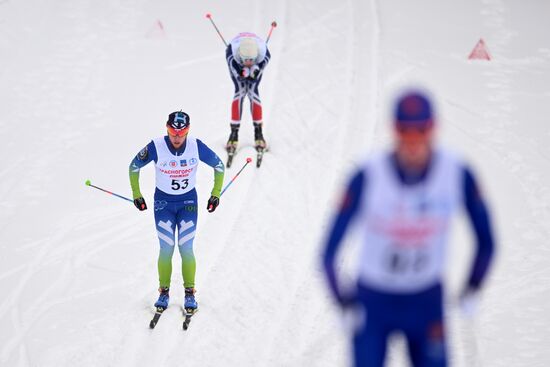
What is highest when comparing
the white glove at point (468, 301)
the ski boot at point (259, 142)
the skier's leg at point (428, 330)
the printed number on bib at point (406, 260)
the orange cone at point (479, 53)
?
the orange cone at point (479, 53)

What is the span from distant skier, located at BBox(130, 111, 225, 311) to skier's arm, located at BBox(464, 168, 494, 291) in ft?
13.2

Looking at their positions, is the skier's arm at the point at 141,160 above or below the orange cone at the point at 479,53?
below

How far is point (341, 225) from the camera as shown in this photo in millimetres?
3779

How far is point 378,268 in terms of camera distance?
151 inches

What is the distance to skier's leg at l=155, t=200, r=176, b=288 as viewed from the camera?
25.0ft

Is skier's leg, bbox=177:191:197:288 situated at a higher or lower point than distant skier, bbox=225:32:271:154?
lower

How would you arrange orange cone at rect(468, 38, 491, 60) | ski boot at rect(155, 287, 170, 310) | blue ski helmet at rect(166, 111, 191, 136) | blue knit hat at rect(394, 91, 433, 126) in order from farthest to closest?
1. orange cone at rect(468, 38, 491, 60)
2. ski boot at rect(155, 287, 170, 310)
3. blue ski helmet at rect(166, 111, 191, 136)
4. blue knit hat at rect(394, 91, 433, 126)

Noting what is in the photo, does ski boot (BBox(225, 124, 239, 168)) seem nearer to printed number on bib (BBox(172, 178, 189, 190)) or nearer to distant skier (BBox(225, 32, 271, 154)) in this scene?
distant skier (BBox(225, 32, 271, 154))

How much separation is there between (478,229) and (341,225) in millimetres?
659

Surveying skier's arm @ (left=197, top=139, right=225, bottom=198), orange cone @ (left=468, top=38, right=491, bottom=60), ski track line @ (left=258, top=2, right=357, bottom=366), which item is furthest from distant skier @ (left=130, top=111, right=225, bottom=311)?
orange cone @ (left=468, top=38, right=491, bottom=60)

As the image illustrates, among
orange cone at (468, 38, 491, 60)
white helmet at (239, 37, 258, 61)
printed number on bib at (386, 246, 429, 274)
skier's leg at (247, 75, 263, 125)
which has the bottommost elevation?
printed number on bib at (386, 246, 429, 274)

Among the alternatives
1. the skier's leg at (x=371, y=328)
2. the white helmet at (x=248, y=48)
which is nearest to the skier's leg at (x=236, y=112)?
the white helmet at (x=248, y=48)

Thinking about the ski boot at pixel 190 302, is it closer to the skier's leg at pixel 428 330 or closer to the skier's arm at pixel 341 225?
the skier's leg at pixel 428 330

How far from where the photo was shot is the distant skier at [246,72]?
34.2 feet
